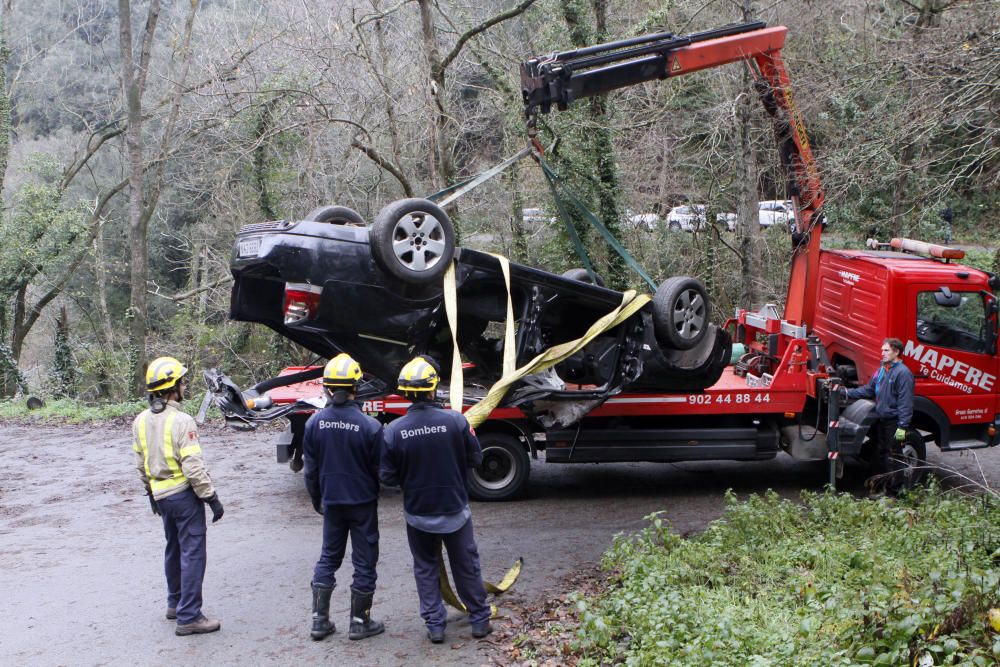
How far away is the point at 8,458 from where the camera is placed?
39.0 feet

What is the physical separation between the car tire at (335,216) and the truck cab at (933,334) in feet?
17.6

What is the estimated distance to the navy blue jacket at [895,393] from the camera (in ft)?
28.7

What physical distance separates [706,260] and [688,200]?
1407 mm

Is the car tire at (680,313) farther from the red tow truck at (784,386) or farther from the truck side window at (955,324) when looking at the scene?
the truck side window at (955,324)

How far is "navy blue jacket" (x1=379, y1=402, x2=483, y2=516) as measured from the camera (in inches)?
223

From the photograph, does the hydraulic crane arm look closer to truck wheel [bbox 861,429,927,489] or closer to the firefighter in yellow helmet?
truck wheel [bbox 861,429,927,489]

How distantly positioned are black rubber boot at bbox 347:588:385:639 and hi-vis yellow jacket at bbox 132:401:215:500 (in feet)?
3.93

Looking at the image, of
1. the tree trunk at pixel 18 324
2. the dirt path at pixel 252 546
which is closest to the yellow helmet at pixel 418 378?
the dirt path at pixel 252 546

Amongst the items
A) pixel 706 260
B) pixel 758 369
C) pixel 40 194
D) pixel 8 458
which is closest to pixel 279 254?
pixel 758 369

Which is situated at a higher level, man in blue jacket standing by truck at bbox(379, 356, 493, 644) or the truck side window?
the truck side window

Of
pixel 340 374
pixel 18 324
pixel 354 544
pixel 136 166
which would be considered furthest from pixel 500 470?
pixel 18 324

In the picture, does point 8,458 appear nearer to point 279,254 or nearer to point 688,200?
point 279,254

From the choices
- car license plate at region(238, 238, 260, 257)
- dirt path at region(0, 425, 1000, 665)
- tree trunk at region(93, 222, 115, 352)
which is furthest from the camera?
tree trunk at region(93, 222, 115, 352)

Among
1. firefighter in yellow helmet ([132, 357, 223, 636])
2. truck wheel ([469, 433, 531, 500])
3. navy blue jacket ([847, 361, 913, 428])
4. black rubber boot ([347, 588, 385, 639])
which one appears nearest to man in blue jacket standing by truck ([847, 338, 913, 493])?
navy blue jacket ([847, 361, 913, 428])
